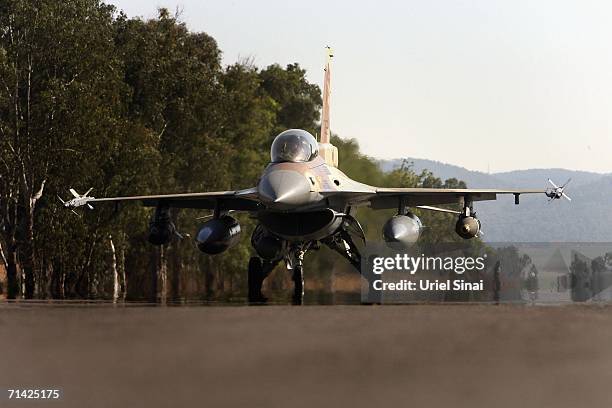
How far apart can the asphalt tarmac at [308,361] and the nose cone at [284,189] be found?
367 inches

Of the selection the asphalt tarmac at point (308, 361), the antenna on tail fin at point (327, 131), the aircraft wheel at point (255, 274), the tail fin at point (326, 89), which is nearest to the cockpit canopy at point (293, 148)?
the antenna on tail fin at point (327, 131)

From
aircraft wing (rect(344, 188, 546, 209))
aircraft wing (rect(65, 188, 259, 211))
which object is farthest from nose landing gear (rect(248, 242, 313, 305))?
aircraft wing (rect(344, 188, 546, 209))

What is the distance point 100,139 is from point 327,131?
51.3 ft

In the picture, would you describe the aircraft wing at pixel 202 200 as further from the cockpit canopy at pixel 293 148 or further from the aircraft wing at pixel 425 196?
the aircraft wing at pixel 425 196

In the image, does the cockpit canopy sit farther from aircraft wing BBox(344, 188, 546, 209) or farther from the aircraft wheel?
the aircraft wheel

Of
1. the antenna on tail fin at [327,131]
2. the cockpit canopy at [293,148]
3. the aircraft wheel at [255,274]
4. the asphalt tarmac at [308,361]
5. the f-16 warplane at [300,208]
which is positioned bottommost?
the asphalt tarmac at [308,361]

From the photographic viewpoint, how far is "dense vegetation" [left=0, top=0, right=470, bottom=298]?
4944cm

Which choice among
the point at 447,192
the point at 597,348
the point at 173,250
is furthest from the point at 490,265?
the point at 173,250

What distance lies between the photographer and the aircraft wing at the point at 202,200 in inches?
1264

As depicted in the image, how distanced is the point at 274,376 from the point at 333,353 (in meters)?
1.91

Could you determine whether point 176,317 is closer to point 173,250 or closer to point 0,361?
point 0,361

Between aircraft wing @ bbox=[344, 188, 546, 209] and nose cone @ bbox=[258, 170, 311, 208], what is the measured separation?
Result: 3.21 meters

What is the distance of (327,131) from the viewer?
38.0m

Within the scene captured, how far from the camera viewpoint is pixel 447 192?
110 feet
